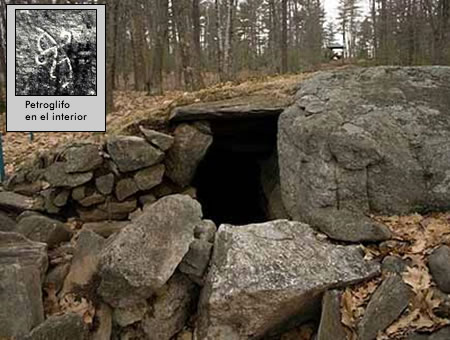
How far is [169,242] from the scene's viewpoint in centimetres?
367

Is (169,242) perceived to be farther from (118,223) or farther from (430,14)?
(430,14)

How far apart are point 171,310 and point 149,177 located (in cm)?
189

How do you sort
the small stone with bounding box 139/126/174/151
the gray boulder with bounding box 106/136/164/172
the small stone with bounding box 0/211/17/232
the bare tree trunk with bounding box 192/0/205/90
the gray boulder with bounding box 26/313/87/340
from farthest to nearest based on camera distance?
the bare tree trunk with bounding box 192/0/205/90
the small stone with bounding box 139/126/174/151
the gray boulder with bounding box 106/136/164/172
the small stone with bounding box 0/211/17/232
the gray boulder with bounding box 26/313/87/340

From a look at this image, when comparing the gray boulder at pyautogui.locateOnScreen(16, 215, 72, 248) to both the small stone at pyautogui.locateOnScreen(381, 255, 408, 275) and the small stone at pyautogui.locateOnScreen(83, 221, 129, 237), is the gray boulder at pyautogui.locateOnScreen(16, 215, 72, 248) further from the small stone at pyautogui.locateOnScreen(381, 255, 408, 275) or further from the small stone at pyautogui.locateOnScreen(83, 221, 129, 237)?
the small stone at pyautogui.locateOnScreen(381, 255, 408, 275)

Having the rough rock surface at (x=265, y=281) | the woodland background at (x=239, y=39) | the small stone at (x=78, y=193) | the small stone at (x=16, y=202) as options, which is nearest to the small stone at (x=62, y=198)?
the small stone at (x=78, y=193)

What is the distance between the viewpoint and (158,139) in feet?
17.2

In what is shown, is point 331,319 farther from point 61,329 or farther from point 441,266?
point 61,329

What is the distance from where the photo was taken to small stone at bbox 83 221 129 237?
4.74 meters

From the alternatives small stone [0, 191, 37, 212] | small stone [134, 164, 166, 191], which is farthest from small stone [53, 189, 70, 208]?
small stone [134, 164, 166, 191]

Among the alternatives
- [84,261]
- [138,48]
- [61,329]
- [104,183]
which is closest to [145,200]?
[104,183]

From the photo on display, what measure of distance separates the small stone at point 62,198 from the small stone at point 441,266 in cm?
367

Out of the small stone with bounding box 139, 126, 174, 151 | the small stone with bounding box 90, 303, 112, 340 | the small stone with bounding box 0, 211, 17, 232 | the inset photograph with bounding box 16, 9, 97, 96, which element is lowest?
the small stone with bounding box 90, 303, 112, 340

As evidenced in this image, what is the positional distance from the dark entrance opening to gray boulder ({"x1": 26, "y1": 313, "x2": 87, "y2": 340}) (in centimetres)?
312

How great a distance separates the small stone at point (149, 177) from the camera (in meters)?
5.16
